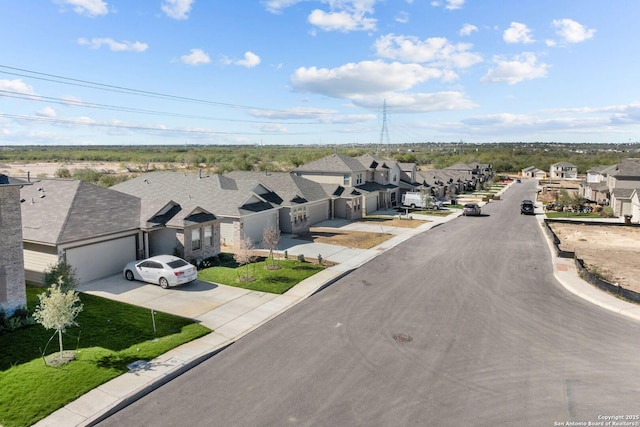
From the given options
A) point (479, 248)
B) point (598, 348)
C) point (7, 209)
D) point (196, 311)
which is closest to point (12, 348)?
point (7, 209)

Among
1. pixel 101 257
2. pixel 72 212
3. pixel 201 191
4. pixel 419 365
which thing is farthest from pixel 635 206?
pixel 72 212

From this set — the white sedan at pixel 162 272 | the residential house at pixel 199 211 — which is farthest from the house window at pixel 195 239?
the white sedan at pixel 162 272

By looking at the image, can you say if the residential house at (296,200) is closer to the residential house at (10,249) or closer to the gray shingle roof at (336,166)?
the gray shingle roof at (336,166)

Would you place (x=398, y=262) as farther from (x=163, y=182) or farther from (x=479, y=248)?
(x=163, y=182)

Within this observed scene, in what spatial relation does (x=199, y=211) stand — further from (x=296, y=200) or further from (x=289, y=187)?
(x=289, y=187)

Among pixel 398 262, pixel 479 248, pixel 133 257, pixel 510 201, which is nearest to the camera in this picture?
pixel 133 257

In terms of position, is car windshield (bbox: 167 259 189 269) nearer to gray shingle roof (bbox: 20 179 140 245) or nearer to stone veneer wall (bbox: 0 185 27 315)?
gray shingle roof (bbox: 20 179 140 245)
